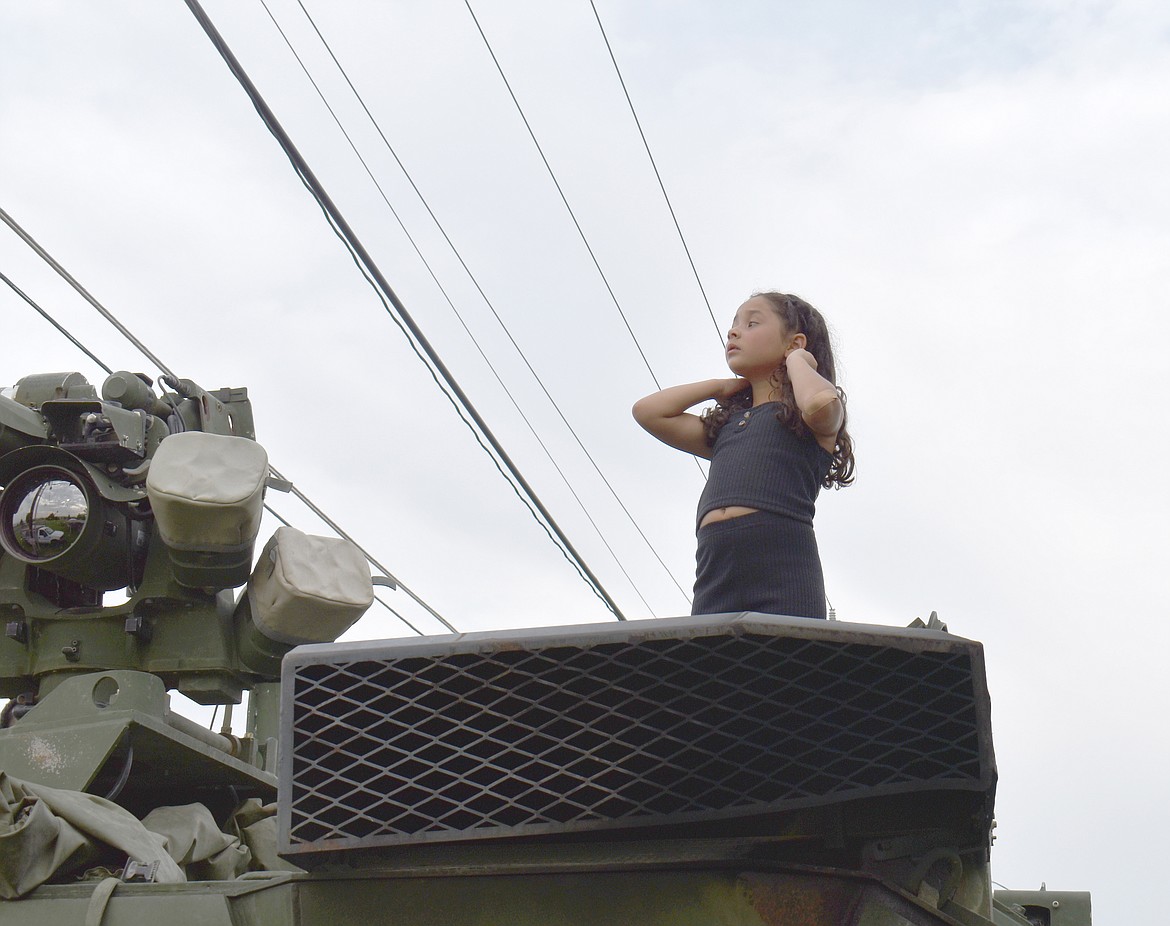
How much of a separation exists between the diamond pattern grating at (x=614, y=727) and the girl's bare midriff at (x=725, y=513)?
0.69 meters

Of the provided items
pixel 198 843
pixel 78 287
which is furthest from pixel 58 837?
pixel 78 287

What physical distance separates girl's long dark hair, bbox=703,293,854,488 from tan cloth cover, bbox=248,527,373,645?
1367 millimetres

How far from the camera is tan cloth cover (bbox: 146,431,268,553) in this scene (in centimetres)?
349

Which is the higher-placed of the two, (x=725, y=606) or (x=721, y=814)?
(x=725, y=606)

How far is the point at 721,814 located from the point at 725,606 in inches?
24.7

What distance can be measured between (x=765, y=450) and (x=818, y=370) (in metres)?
0.33

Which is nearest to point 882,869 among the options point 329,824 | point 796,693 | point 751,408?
point 796,693

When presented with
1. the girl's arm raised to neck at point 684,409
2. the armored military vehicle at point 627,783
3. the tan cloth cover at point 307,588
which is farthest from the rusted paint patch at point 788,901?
the tan cloth cover at point 307,588

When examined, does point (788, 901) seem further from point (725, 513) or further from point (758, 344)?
point (758, 344)

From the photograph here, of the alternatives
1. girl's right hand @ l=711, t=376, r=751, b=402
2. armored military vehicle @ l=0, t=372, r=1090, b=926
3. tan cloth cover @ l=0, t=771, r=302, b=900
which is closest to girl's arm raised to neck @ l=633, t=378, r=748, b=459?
girl's right hand @ l=711, t=376, r=751, b=402

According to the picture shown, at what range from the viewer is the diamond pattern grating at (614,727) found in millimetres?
1840

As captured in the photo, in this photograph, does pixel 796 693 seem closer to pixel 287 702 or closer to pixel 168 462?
pixel 287 702

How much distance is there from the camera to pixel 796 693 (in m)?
1.87

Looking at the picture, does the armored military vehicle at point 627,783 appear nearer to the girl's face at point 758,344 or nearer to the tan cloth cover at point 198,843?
the tan cloth cover at point 198,843
